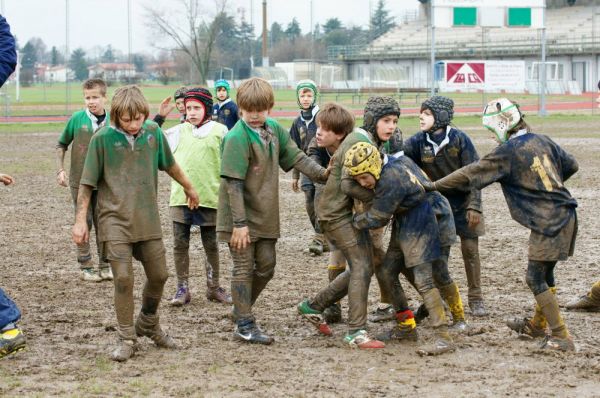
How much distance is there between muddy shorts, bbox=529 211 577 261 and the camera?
6.43 meters

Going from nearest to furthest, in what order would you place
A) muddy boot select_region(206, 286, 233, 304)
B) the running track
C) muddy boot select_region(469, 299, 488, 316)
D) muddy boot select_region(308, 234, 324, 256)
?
muddy boot select_region(469, 299, 488, 316) → muddy boot select_region(206, 286, 233, 304) → muddy boot select_region(308, 234, 324, 256) → the running track

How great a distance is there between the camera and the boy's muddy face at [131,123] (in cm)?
629

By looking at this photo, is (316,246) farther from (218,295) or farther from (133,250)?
(133,250)

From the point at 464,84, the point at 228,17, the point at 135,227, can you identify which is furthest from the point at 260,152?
the point at 228,17

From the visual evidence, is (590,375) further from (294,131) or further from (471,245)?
(294,131)

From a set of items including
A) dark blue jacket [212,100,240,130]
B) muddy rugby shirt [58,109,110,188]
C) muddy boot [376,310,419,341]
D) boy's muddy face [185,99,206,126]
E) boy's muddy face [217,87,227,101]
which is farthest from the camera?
boy's muddy face [217,87,227,101]

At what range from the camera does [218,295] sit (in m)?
8.23

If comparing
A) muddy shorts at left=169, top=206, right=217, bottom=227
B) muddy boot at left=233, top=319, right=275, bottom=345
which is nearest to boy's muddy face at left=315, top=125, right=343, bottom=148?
muddy boot at left=233, top=319, right=275, bottom=345

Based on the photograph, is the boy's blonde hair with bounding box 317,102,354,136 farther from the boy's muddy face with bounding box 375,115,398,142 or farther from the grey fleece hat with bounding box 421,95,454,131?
the grey fleece hat with bounding box 421,95,454,131

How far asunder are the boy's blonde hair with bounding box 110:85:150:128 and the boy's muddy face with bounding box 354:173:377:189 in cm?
150

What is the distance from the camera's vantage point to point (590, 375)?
19.2 feet

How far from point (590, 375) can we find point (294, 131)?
5.21 metres

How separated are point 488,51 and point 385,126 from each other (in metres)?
57.1

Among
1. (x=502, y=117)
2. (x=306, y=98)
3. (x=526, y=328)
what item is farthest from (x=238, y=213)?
(x=306, y=98)
